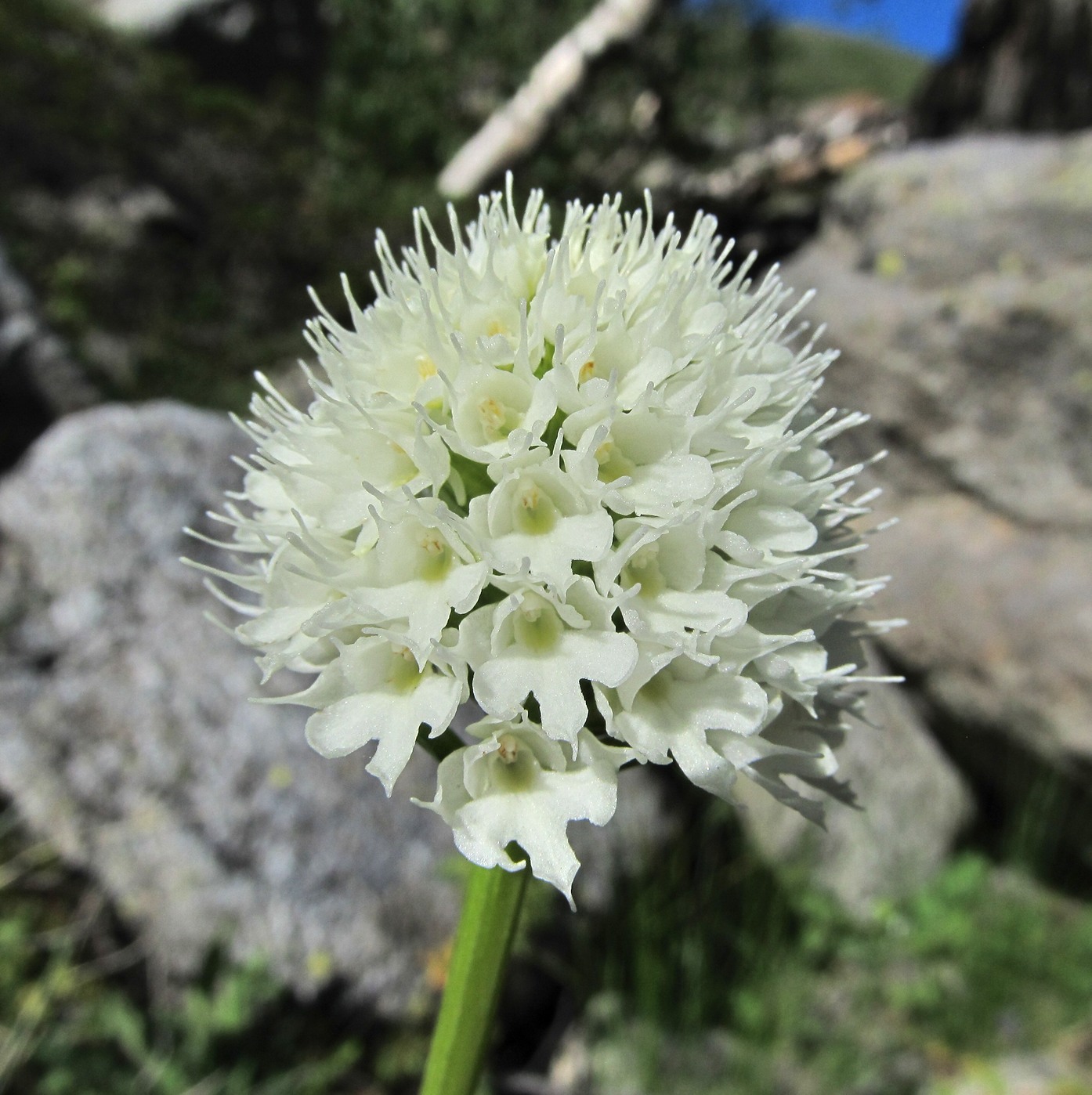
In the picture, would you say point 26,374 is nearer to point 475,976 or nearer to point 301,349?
point 301,349

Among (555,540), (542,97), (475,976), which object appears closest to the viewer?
(555,540)

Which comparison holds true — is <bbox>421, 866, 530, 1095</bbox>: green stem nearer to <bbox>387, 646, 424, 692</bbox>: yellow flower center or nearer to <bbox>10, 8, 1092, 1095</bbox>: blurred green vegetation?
<bbox>387, 646, 424, 692</bbox>: yellow flower center

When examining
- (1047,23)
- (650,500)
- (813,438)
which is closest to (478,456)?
(650,500)

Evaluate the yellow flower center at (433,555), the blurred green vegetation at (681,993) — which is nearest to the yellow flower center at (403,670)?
the yellow flower center at (433,555)

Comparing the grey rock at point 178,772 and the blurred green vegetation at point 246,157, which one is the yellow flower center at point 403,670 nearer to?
the grey rock at point 178,772

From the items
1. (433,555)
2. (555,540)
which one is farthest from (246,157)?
(555,540)

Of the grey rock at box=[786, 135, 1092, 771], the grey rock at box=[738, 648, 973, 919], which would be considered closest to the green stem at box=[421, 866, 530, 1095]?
the grey rock at box=[738, 648, 973, 919]
